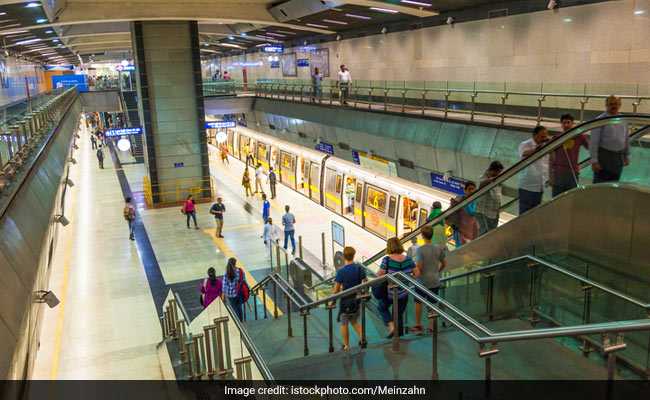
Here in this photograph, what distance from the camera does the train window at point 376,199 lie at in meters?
18.2

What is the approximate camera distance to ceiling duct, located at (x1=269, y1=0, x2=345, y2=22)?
22.7 meters

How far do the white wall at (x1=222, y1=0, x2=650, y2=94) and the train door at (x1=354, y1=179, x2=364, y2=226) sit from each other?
589 cm

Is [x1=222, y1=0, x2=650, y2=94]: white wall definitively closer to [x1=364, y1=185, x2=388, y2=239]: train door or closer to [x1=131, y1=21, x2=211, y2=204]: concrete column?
[x1=364, y1=185, x2=388, y2=239]: train door

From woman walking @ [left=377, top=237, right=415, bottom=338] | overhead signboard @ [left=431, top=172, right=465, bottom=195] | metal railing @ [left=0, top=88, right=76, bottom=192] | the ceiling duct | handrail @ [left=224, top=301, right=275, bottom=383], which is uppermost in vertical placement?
the ceiling duct

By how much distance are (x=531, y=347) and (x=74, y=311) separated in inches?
425

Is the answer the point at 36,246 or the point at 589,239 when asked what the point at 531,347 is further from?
the point at 36,246

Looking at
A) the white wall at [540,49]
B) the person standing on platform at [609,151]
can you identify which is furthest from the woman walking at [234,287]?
the white wall at [540,49]

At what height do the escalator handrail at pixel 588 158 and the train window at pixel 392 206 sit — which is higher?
the escalator handrail at pixel 588 158

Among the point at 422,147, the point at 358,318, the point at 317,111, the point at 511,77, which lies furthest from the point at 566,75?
the point at 358,318

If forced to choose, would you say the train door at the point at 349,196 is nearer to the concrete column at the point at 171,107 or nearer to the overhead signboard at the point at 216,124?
the concrete column at the point at 171,107

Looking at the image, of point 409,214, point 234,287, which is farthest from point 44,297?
point 409,214

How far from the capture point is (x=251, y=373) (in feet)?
18.2

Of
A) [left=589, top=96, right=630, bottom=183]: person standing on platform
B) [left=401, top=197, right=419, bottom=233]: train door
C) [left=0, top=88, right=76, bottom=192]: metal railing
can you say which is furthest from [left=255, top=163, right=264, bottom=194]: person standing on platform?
[left=589, top=96, right=630, bottom=183]: person standing on platform

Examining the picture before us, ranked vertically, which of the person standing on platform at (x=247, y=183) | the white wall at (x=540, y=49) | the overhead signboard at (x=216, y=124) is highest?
the white wall at (x=540, y=49)
